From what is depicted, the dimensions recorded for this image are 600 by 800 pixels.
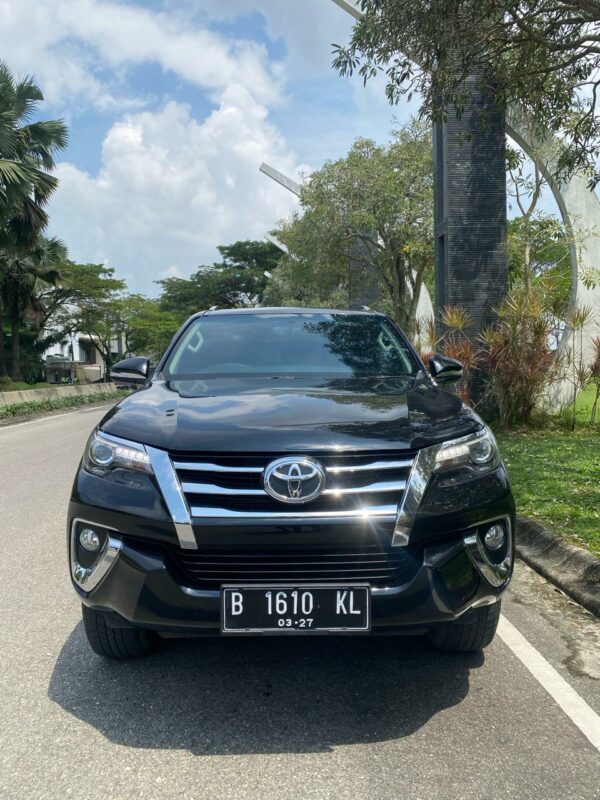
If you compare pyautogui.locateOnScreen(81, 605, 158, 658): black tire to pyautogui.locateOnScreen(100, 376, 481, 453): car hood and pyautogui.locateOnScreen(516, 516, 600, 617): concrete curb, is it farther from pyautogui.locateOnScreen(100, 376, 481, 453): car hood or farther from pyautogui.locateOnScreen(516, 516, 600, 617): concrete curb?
pyautogui.locateOnScreen(516, 516, 600, 617): concrete curb

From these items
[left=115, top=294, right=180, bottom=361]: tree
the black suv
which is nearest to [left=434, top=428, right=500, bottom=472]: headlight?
the black suv

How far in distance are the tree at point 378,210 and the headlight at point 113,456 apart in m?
21.0

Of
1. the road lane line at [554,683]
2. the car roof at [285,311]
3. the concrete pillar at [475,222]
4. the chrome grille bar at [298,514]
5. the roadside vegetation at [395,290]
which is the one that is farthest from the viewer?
the concrete pillar at [475,222]

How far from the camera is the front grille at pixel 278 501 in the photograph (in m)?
2.65

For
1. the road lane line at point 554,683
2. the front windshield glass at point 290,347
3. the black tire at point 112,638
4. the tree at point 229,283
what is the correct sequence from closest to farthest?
the road lane line at point 554,683 < the black tire at point 112,638 < the front windshield glass at point 290,347 < the tree at point 229,283

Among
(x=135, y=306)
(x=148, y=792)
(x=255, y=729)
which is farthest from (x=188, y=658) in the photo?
(x=135, y=306)

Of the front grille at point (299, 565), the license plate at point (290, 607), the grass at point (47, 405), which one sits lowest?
the grass at point (47, 405)

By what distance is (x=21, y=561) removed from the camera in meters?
5.04

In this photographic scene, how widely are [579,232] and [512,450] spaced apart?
284 inches

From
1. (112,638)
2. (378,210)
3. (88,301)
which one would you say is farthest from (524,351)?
(88,301)

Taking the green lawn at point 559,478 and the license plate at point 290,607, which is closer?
the license plate at point 290,607

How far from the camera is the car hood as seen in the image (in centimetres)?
278

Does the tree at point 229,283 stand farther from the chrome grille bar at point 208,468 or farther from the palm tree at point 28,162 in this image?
the chrome grille bar at point 208,468

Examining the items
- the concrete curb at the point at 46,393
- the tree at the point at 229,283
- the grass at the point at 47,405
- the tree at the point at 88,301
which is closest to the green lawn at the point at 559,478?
the grass at the point at 47,405
